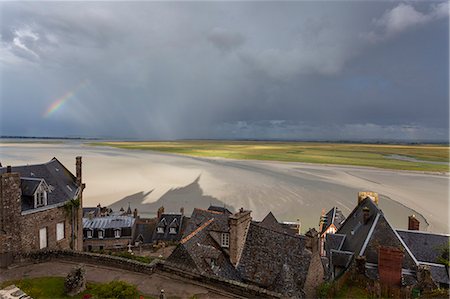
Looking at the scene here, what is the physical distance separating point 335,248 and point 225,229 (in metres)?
9.17

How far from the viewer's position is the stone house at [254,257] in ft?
47.5

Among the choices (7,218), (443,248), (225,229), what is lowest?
(443,248)

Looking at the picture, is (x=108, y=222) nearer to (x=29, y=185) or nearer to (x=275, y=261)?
(x=29, y=185)

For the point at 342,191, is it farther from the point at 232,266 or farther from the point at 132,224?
the point at 232,266

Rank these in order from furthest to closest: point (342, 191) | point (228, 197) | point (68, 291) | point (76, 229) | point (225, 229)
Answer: point (342, 191), point (228, 197), point (76, 229), point (225, 229), point (68, 291)

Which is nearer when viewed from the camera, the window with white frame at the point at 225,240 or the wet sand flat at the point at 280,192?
the window with white frame at the point at 225,240

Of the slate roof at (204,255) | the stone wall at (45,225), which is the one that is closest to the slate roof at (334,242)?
the slate roof at (204,255)

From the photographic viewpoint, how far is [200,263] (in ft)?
50.1

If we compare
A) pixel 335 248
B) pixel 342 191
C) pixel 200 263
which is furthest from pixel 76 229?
pixel 342 191

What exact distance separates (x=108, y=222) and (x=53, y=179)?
13.5 metres

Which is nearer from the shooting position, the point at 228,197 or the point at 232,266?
the point at 232,266

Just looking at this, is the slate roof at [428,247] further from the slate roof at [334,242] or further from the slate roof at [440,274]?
the slate roof at [334,242]

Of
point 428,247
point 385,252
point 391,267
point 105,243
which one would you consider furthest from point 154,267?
point 105,243

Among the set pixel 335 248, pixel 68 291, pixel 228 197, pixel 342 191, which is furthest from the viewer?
pixel 342 191
